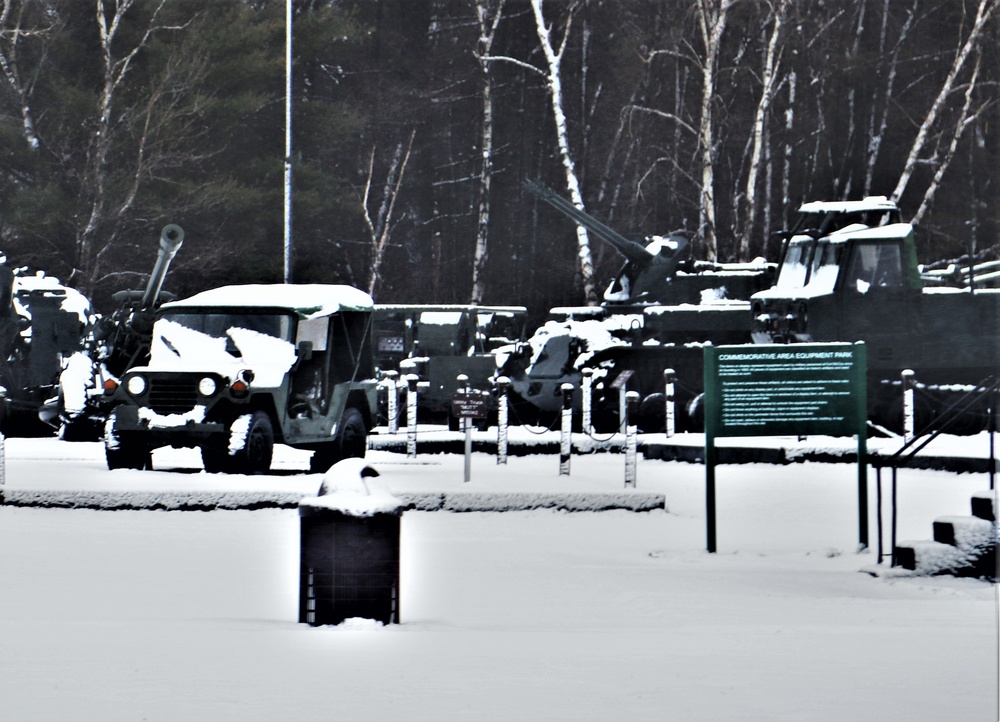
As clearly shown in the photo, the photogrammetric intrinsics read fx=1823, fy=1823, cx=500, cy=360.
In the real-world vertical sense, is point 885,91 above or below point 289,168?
above

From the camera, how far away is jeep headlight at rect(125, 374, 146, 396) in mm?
15711

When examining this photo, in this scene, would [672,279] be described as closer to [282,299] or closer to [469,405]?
[282,299]

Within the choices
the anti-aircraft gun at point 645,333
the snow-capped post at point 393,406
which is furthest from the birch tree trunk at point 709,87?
the snow-capped post at point 393,406

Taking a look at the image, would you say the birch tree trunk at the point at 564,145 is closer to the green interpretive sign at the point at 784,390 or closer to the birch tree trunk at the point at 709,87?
the birch tree trunk at the point at 709,87

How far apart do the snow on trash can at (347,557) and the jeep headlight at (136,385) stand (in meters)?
8.19

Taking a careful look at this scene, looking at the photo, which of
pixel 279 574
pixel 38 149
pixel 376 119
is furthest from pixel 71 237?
pixel 279 574

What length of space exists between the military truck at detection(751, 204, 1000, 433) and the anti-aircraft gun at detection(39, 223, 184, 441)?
7.61 meters

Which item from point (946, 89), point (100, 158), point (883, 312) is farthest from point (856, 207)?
point (100, 158)

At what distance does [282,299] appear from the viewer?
1658 cm

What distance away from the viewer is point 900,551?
10.1m

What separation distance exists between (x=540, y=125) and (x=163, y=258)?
14964mm

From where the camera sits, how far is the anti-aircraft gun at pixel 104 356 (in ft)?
64.2

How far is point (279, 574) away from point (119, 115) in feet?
75.4

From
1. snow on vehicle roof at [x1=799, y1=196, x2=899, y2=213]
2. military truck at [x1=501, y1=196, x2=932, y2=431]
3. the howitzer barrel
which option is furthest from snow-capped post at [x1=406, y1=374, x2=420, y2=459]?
snow on vehicle roof at [x1=799, y1=196, x2=899, y2=213]
